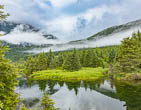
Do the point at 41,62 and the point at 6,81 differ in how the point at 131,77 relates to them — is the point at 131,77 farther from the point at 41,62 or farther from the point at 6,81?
the point at 41,62

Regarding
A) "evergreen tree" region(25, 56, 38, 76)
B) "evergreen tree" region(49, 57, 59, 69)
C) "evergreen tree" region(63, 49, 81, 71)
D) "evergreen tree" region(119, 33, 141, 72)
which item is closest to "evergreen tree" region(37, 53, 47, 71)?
"evergreen tree" region(25, 56, 38, 76)

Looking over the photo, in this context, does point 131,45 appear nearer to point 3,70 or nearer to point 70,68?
point 70,68

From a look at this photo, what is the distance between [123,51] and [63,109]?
36.4 metres

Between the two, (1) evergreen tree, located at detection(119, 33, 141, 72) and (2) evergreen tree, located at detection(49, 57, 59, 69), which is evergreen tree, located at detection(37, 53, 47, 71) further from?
(1) evergreen tree, located at detection(119, 33, 141, 72)

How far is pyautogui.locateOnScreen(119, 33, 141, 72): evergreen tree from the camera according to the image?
145ft

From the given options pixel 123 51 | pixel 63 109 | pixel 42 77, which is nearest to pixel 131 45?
pixel 123 51

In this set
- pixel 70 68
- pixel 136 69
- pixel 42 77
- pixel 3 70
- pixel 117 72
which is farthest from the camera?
pixel 70 68

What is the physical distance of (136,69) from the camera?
43.9 meters

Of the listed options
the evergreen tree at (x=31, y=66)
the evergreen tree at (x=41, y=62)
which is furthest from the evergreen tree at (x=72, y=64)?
the evergreen tree at (x=31, y=66)

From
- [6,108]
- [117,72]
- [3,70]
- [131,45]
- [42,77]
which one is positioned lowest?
[42,77]

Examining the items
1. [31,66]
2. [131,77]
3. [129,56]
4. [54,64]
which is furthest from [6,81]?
[54,64]

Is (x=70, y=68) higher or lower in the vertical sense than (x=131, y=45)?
lower

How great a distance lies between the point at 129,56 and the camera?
45344 millimetres

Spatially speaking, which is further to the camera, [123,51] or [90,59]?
[90,59]
